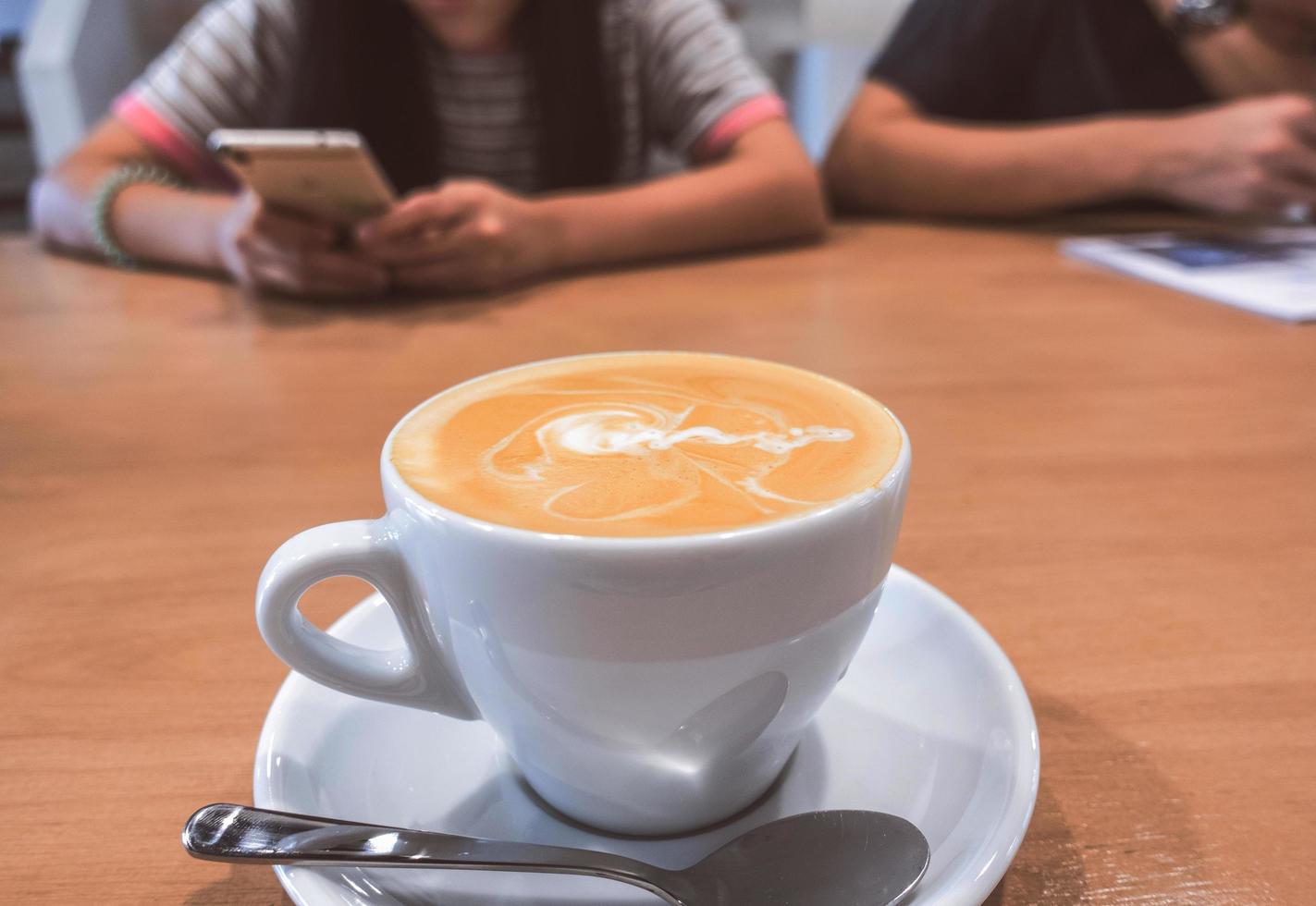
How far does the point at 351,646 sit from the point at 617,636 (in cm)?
12

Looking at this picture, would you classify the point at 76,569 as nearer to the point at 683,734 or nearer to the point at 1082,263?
the point at 683,734

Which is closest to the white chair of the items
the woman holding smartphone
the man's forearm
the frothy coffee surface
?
the woman holding smartphone

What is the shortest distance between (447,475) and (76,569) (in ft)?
1.08

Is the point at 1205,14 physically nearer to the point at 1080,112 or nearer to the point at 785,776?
the point at 1080,112

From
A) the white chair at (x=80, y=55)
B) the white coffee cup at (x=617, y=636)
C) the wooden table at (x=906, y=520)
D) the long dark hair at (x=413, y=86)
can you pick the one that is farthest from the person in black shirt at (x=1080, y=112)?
the white chair at (x=80, y=55)

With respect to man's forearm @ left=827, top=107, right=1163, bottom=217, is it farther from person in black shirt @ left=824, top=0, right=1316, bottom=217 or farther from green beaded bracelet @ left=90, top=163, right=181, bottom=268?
green beaded bracelet @ left=90, top=163, right=181, bottom=268

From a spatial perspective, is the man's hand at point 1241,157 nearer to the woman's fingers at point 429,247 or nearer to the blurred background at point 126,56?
the woman's fingers at point 429,247

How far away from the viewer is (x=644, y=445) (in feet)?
1.12

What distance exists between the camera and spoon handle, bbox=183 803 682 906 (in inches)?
10.3

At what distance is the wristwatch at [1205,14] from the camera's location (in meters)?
1.45

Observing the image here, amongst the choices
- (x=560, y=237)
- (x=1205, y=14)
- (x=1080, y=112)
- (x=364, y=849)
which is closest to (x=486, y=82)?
(x=560, y=237)

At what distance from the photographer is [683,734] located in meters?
0.31

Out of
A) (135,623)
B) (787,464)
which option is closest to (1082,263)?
(787,464)

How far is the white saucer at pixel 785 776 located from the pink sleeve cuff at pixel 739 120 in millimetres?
1138
